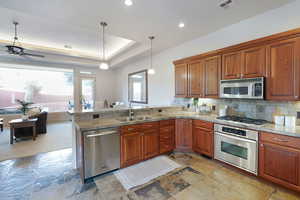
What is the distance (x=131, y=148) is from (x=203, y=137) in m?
1.61

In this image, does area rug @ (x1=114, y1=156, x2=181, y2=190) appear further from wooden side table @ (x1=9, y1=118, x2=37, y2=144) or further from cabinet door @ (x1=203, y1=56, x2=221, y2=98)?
wooden side table @ (x1=9, y1=118, x2=37, y2=144)

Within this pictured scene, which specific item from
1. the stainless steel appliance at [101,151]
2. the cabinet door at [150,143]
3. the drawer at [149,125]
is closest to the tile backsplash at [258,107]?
the drawer at [149,125]

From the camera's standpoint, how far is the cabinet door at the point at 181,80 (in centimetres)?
373

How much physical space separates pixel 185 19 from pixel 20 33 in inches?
187

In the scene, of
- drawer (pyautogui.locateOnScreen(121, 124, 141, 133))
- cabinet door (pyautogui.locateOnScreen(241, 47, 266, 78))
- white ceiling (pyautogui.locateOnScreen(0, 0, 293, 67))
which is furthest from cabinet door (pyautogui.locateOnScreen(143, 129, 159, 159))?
white ceiling (pyautogui.locateOnScreen(0, 0, 293, 67))

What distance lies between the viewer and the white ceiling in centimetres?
227

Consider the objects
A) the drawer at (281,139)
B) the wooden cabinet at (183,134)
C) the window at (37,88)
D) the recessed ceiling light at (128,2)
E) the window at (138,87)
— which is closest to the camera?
the drawer at (281,139)

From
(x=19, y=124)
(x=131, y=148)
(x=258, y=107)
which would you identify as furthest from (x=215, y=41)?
(x=19, y=124)

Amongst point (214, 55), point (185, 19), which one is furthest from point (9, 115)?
point (214, 55)

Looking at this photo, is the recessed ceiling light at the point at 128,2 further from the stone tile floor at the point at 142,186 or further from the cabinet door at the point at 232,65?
the stone tile floor at the point at 142,186

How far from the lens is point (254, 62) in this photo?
2.48 meters

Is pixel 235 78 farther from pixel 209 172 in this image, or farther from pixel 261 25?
pixel 209 172

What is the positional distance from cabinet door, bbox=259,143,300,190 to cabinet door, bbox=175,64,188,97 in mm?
2075

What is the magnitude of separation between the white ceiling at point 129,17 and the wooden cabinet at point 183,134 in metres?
2.25
